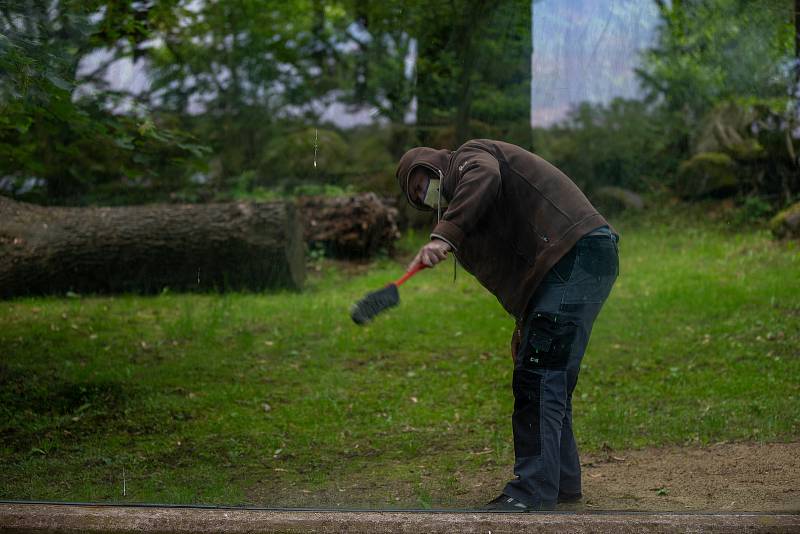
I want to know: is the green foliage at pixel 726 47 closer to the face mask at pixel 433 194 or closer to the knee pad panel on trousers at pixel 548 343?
the face mask at pixel 433 194

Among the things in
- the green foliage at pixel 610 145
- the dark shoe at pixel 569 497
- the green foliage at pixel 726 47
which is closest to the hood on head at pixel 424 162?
the dark shoe at pixel 569 497

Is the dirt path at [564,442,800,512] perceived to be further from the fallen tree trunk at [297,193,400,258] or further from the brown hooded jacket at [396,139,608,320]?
the fallen tree trunk at [297,193,400,258]

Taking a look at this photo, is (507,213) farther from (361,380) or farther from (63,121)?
(63,121)

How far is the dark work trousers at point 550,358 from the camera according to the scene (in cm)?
344

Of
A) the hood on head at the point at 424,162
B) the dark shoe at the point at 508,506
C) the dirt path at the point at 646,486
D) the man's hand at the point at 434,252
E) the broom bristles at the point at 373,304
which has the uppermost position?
the hood on head at the point at 424,162

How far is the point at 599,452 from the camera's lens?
4852 millimetres

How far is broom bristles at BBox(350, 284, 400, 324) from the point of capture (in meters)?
3.29

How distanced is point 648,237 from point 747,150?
242 cm

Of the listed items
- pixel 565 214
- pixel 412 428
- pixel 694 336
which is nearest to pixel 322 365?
pixel 412 428

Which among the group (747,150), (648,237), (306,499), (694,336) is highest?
(747,150)

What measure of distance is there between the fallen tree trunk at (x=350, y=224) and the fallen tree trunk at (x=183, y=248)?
2.62 ft

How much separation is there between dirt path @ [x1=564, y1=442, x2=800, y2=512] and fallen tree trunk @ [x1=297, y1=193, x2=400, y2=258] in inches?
164

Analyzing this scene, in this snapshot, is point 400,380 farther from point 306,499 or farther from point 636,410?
point 306,499

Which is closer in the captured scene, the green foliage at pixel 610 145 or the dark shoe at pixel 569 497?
the dark shoe at pixel 569 497
